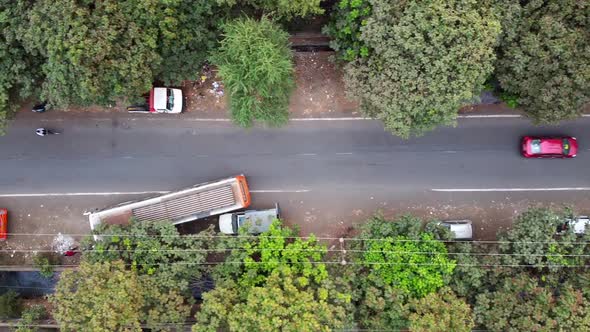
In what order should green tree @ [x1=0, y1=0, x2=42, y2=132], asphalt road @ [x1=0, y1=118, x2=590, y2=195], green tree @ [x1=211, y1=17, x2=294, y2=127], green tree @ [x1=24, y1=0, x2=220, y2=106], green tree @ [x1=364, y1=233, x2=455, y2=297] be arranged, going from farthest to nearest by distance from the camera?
asphalt road @ [x1=0, y1=118, x2=590, y2=195]
green tree @ [x1=364, y1=233, x2=455, y2=297]
green tree @ [x1=211, y1=17, x2=294, y2=127]
green tree @ [x1=0, y1=0, x2=42, y2=132]
green tree @ [x1=24, y1=0, x2=220, y2=106]

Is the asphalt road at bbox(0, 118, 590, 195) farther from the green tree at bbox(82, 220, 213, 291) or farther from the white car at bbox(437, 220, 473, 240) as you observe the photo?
the green tree at bbox(82, 220, 213, 291)

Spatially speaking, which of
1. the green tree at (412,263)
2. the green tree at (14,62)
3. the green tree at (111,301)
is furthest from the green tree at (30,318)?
the green tree at (412,263)

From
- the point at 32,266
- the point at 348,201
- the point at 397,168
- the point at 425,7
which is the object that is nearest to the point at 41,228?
the point at 32,266

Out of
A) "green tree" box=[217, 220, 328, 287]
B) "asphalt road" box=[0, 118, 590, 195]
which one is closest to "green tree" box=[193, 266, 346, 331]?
"green tree" box=[217, 220, 328, 287]

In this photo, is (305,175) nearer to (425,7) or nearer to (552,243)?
(425,7)

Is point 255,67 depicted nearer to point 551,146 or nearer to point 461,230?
point 461,230

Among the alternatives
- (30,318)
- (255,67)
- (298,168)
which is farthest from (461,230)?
(30,318)
